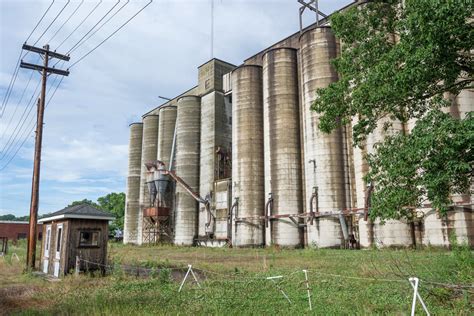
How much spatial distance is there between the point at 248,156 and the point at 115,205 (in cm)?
7127

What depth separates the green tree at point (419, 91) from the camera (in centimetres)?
958

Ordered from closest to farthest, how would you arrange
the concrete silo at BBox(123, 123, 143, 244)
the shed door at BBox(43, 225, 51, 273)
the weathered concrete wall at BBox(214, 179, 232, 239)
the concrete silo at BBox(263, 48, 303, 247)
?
the shed door at BBox(43, 225, 51, 273) < the concrete silo at BBox(263, 48, 303, 247) < the weathered concrete wall at BBox(214, 179, 232, 239) < the concrete silo at BBox(123, 123, 143, 244)

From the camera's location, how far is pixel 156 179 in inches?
1998

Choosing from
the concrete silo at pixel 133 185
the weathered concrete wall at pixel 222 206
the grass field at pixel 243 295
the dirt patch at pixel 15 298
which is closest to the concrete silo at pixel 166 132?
the concrete silo at pixel 133 185

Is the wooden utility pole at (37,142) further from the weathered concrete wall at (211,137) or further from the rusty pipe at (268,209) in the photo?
the weathered concrete wall at (211,137)

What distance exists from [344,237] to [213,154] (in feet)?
67.2

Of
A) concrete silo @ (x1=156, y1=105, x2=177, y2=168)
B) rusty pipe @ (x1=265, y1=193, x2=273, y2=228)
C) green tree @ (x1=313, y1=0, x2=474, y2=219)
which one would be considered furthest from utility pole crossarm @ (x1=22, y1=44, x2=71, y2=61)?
concrete silo @ (x1=156, y1=105, x2=177, y2=168)

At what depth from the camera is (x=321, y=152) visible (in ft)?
109

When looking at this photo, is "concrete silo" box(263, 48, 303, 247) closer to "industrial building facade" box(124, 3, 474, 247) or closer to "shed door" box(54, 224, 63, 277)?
"industrial building facade" box(124, 3, 474, 247)

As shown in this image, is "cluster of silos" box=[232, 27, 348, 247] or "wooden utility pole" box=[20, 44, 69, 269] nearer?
"wooden utility pole" box=[20, 44, 69, 269]

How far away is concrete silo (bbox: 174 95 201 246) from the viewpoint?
156 feet

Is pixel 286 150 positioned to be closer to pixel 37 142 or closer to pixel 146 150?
pixel 37 142

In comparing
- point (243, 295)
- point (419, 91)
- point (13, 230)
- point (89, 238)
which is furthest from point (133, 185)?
point (419, 91)

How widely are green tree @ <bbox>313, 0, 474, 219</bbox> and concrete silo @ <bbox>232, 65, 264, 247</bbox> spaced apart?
26551mm
